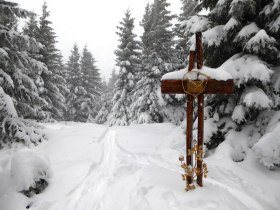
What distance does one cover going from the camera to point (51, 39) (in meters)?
25.3

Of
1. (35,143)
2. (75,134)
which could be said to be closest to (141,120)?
(75,134)

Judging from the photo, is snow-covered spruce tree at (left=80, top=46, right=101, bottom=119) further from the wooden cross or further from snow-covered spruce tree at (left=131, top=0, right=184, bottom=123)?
the wooden cross

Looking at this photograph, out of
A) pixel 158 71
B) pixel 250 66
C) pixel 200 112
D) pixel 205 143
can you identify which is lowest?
pixel 205 143

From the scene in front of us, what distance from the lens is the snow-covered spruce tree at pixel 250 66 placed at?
6992 mm

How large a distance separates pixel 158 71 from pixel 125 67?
623cm

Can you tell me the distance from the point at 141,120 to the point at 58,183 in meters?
15.3

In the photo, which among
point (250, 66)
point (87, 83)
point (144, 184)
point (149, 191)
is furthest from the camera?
point (87, 83)

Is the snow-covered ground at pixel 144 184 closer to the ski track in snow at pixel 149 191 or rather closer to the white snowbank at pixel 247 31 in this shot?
the ski track in snow at pixel 149 191

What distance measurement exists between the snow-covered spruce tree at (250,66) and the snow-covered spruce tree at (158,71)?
1303 cm

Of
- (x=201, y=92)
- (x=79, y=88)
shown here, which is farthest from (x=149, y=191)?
(x=79, y=88)

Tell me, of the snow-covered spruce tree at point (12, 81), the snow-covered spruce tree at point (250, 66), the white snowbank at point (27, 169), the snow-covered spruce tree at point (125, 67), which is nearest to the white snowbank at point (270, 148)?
the snow-covered spruce tree at point (250, 66)

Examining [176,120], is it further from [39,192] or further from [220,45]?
[39,192]

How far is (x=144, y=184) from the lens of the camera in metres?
5.79

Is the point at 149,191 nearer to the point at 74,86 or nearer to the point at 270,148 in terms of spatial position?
the point at 270,148
